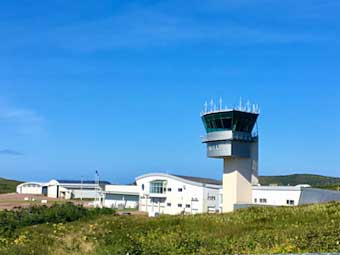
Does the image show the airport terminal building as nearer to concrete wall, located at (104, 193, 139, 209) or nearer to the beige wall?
concrete wall, located at (104, 193, 139, 209)

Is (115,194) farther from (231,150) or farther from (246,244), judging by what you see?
(246,244)

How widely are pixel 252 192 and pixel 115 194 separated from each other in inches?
1445

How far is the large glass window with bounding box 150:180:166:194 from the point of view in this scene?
66.1 m

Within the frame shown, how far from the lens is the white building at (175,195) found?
198ft

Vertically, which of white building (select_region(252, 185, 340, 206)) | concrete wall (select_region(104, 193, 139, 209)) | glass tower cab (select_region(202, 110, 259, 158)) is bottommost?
concrete wall (select_region(104, 193, 139, 209))

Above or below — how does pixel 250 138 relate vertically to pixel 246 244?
above

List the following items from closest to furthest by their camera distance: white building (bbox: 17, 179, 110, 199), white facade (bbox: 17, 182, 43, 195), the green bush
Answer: the green bush
white building (bbox: 17, 179, 110, 199)
white facade (bbox: 17, 182, 43, 195)

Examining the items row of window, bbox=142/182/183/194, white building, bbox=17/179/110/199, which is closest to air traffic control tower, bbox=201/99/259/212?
row of window, bbox=142/182/183/194

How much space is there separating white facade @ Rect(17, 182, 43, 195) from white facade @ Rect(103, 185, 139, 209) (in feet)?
117

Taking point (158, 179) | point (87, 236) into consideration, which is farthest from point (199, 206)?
point (87, 236)

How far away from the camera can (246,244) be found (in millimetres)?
12875

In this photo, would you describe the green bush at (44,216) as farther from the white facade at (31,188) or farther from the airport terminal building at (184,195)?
the white facade at (31,188)

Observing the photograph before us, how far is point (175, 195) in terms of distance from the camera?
64.4 meters

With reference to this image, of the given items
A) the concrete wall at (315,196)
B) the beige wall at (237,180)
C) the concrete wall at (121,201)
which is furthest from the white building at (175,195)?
the concrete wall at (315,196)
